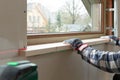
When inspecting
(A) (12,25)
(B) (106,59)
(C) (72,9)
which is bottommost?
(B) (106,59)

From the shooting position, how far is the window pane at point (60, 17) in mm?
1373

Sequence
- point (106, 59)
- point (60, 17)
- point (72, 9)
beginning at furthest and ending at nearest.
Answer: point (72, 9)
point (60, 17)
point (106, 59)

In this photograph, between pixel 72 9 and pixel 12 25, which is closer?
pixel 12 25

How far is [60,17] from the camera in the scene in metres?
1.64

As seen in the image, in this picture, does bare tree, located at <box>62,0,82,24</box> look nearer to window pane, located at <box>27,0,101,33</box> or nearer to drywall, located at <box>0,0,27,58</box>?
window pane, located at <box>27,0,101,33</box>

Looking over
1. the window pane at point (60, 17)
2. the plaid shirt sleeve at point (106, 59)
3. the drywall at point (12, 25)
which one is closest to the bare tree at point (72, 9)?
the window pane at point (60, 17)

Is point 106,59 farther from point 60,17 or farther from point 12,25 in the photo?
point 60,17

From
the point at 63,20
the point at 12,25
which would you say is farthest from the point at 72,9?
the point at 12,25

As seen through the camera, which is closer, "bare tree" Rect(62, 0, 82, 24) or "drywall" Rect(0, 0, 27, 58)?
"drywall" Rect(0, 0, 27, 58)

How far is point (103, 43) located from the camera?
1.72m

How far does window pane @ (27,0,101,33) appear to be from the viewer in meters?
1.37

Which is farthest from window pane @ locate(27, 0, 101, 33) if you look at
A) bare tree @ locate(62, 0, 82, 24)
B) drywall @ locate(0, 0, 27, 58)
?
drywall @ locate(0, 0, 27, 58)

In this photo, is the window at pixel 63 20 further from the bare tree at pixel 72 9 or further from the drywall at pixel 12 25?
the drywall at pixel 12 25

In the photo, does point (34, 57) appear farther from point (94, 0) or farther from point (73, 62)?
point (94, 0)
